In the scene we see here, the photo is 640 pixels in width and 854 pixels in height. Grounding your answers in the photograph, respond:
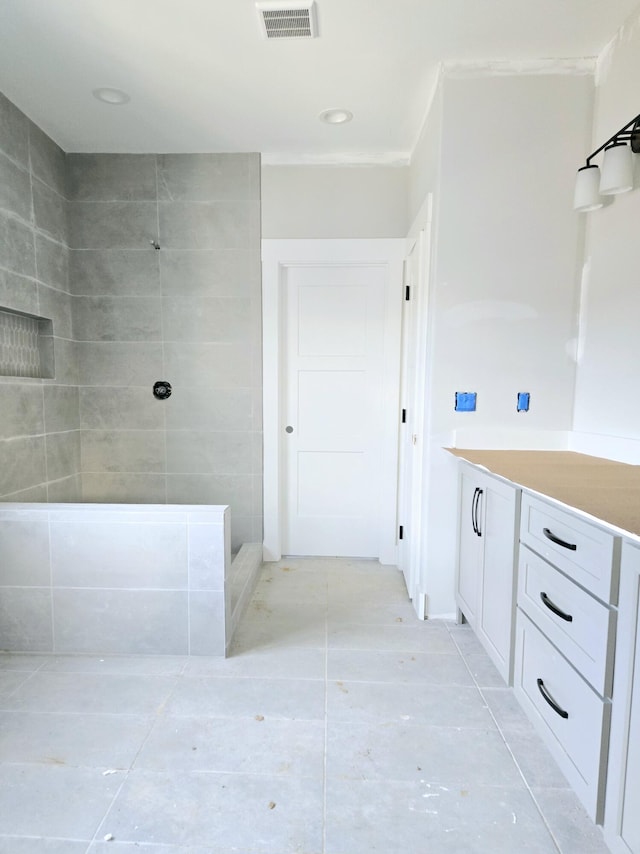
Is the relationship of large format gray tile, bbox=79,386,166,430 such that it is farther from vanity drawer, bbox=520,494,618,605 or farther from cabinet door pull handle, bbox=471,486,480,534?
vanity drawer, bbox=520,494,618,605

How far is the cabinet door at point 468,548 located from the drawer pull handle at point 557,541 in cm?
55

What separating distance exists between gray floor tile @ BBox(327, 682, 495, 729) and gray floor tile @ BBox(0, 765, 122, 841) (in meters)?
0.78

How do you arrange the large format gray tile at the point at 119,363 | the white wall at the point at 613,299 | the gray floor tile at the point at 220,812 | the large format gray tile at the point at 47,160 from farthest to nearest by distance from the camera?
the large format gray tile at the point at 119,363 → the large format gray tile at the point at 47,160 → the white wall at the point at 613,299 → the gray floor tile at the point at 220,812

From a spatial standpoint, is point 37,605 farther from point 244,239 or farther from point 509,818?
point 244,239

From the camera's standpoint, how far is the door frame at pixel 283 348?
2.93 meters

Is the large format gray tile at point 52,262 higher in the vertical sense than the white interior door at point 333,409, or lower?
higher

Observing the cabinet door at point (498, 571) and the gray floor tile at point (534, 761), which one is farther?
the cabinet door at point (498, 571)

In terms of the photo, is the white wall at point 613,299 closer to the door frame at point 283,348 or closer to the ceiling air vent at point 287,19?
the door frame at point 283,348

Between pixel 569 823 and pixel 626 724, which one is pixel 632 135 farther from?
pixel 569 823

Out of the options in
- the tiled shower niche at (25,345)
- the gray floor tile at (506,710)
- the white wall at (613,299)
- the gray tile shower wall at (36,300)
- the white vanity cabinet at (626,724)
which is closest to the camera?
the white vanity cabinet at (626,724)

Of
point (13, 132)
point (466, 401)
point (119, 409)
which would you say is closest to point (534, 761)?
point (466, 401)

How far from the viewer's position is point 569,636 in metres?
1.27

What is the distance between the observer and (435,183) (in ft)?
7.18

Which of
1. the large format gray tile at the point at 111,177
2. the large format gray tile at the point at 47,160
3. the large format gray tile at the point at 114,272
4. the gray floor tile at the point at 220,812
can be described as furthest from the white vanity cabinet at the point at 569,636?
the large format gray tile at the point at 47,160
